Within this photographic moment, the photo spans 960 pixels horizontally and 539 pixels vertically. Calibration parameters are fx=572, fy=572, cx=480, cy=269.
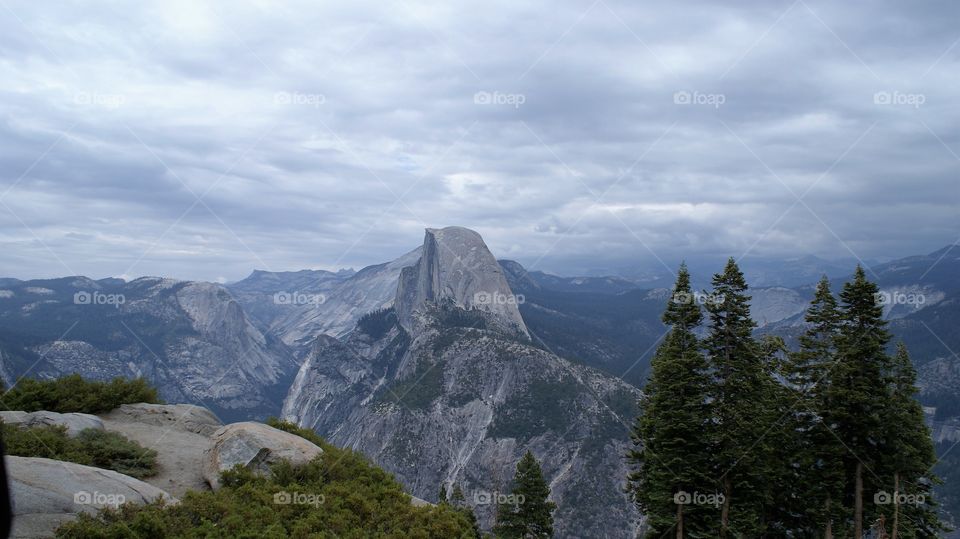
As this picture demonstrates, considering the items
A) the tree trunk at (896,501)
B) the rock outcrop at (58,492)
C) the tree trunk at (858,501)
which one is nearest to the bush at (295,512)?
the rock outcrop at (58,492)

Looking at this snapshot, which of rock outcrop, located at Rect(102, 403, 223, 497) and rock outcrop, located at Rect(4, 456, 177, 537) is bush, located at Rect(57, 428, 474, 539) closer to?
rock outcrop, located at Rect(4, 456, 177, 537)

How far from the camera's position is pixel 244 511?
55.6 feet

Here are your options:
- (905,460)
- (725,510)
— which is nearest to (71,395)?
(725,510)

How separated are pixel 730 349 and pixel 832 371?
5792 millimetres

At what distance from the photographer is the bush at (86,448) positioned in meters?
18.6

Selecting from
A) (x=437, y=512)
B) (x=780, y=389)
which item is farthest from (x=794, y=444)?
(x=437, y=512)

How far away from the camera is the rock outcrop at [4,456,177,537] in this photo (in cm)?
1357

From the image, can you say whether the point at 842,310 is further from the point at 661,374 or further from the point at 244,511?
the point at 244,511

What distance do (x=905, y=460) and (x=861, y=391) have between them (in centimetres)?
433

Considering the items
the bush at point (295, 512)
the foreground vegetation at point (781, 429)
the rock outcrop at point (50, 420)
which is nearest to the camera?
the bush at point (295, 512)

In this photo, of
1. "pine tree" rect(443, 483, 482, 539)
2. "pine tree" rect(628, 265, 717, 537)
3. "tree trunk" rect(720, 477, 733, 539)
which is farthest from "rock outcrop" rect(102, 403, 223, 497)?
"tree trunk" rect(720, 477, 733, 539)

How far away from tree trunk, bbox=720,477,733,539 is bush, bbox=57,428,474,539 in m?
14.1

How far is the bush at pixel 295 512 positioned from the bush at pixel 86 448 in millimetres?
3637

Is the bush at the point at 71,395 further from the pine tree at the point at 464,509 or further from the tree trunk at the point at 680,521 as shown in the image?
the tree trunk at the point at 680,521
